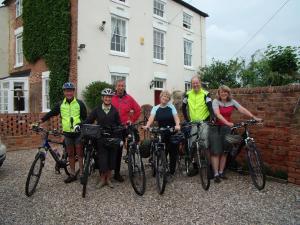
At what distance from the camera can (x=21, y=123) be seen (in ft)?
36.6

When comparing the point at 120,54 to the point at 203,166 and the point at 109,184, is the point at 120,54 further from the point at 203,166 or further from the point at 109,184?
the point at 203,166

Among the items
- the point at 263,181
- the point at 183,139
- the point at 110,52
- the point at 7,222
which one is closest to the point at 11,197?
the point at 7,222

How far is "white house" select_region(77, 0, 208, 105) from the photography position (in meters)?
14.7

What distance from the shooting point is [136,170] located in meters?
5.45

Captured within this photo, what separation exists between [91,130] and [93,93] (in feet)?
28.7

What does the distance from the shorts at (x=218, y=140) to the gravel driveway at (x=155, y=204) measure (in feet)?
1.98

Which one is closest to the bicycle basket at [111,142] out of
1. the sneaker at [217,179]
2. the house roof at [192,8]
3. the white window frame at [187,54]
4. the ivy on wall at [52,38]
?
the sneaker at [217,179]

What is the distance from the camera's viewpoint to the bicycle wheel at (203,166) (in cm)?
550

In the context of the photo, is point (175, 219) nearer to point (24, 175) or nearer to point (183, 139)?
point (183, 139)

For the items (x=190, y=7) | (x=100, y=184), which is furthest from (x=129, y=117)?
(x=190, y=7)

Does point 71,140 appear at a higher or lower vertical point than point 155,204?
higher

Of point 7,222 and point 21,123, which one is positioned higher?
point 21,123

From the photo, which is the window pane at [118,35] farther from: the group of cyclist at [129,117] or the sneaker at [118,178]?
the sneaker at [118,178]

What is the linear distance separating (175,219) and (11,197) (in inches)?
112
